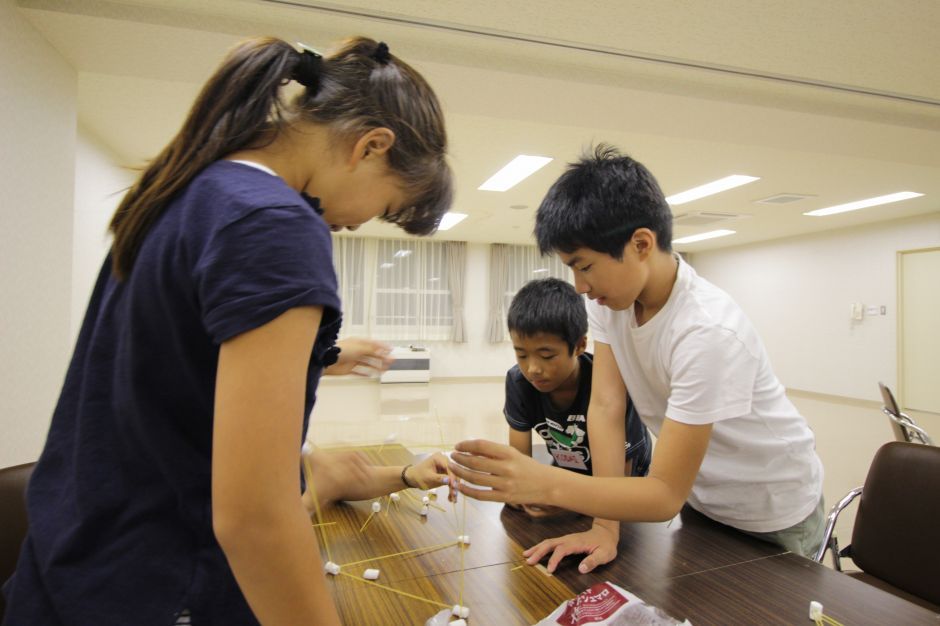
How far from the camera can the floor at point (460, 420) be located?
1.70m

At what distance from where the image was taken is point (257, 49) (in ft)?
1.99

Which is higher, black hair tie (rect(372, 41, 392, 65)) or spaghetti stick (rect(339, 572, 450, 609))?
black hair tie (rect(372, 41, 392, 65))

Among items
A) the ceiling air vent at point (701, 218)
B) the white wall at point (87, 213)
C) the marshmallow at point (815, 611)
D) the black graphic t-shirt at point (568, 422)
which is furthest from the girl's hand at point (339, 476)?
the ceiling air vent at point (701, 218)

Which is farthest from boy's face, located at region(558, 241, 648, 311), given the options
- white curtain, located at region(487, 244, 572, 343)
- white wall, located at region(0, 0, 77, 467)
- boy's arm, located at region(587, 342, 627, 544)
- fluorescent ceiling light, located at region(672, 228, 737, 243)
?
white curtain, located at region(487, 244, 572, 343)

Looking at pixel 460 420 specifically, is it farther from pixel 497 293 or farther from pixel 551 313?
pixel 497 293

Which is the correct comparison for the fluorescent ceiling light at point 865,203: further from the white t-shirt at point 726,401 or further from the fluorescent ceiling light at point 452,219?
the white t-shirt at point 726,401

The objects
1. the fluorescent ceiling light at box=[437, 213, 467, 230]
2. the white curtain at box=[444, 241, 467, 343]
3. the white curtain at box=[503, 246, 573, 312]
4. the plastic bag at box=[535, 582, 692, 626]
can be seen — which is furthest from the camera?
the white curtain at box=[503, 246, 573, 312]

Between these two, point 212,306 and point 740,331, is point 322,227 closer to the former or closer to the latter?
point 212,306

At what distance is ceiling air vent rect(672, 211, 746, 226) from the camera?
6.88 meters

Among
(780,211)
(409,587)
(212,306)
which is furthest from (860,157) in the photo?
(212,306)

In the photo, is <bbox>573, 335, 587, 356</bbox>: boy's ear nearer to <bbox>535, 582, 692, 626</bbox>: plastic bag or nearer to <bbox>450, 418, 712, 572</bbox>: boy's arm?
<bbox>450, 418, 712, 572</bbox>: boy's arm

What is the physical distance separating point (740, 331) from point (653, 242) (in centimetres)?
29

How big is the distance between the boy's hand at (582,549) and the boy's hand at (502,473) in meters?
0.16

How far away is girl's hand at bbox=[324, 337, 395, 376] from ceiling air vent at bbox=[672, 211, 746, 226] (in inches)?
262
